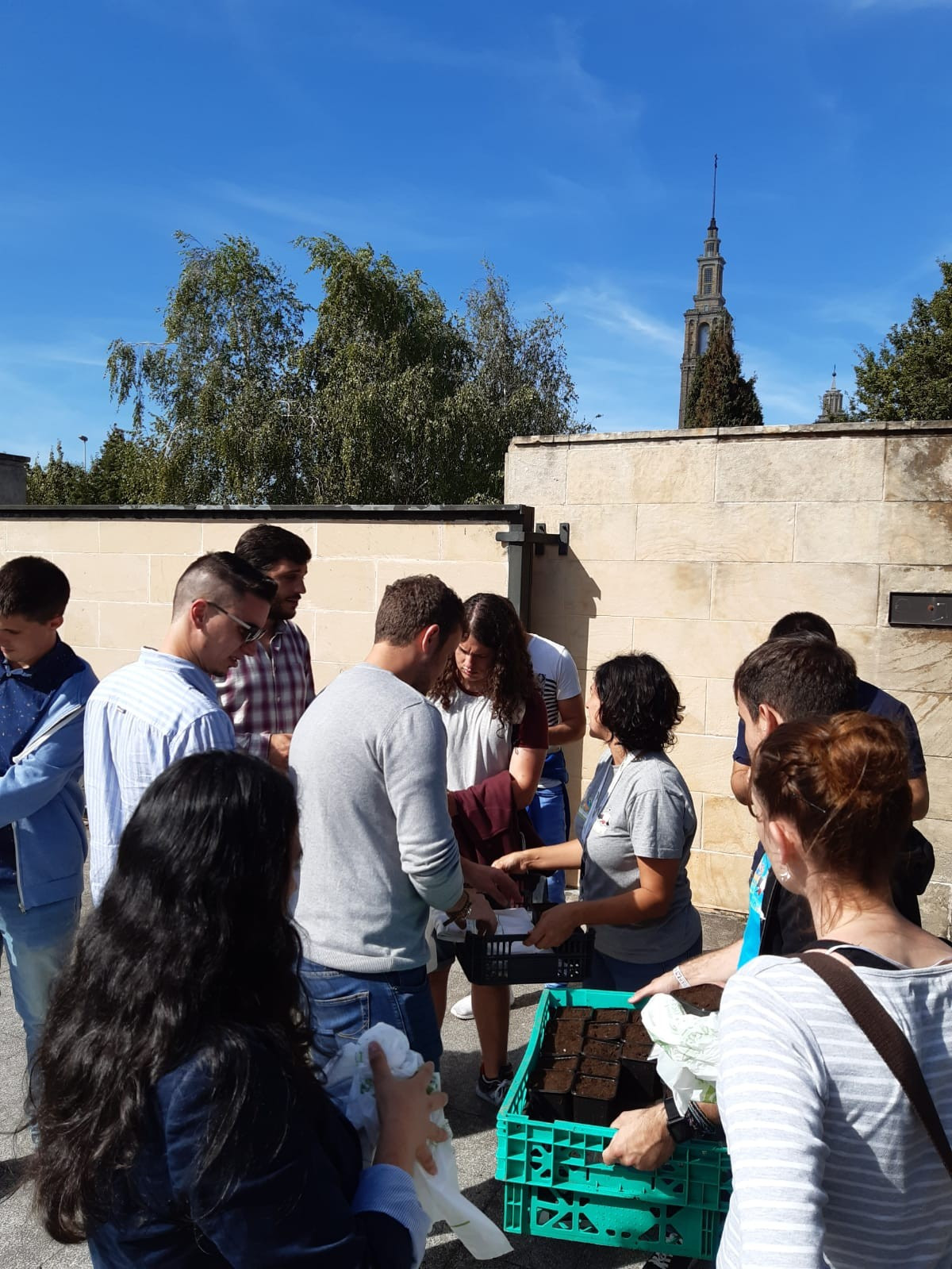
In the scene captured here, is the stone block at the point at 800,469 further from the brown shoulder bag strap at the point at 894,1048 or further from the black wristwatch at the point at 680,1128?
the brown shoulder bag strap at the point at 894,1048

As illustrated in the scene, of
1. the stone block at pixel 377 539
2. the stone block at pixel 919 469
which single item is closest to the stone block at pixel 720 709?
the stone block at pixel 919 469

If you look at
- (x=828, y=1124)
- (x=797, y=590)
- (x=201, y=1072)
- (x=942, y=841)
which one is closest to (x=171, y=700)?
(x=201, y=1072)

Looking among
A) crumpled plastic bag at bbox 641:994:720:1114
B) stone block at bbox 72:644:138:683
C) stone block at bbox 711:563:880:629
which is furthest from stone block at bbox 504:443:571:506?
crumpled plastic bag at bbox 641:994:720:1114

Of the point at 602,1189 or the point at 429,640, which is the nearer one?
the point at 602,1189

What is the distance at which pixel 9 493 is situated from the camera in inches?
392

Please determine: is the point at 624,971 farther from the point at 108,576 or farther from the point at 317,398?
the point at 317,398

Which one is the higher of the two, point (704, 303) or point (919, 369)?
point (704, 303)

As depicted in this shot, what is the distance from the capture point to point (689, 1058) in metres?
2.01

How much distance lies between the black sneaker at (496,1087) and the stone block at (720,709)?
252cm

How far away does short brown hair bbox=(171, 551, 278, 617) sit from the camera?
8.19ft

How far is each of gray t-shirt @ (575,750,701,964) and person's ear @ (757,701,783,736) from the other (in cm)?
53

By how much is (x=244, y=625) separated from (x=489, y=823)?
131cm

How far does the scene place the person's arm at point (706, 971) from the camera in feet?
7.75

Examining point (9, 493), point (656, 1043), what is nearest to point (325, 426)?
point (9, 493)
